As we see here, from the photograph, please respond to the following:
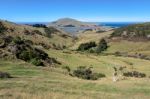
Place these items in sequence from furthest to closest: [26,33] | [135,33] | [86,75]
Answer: [135,33]
[26,33]
[86,75]

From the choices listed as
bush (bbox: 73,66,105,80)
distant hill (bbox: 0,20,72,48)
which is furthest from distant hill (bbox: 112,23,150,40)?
bush (bbox: 73,66,105,80)

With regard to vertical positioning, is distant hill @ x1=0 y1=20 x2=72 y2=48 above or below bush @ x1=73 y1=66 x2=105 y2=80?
below

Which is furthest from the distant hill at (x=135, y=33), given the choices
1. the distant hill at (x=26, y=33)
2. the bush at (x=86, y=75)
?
the bush at (x=86, y=75)

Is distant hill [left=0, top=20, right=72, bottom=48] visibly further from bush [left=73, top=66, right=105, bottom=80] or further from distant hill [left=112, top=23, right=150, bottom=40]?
bush [left=73, top=66, right=105, bottom=80]

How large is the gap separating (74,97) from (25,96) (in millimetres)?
2250

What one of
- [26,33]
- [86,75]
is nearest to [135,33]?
[26,33]

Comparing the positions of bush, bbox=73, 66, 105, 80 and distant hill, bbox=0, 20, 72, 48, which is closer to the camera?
bush, bbox=73, 66, 105, 80

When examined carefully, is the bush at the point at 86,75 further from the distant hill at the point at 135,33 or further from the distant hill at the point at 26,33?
the distant hill at the point at 135,33

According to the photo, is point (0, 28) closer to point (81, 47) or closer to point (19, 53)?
point (81, 47)

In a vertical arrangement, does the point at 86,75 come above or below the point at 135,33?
above

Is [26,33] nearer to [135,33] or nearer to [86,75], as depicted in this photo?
[135,33]

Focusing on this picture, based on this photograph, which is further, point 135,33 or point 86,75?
point 135,33

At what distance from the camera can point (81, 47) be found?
5123 inches

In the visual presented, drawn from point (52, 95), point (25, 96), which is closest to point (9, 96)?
point (25, 96)
